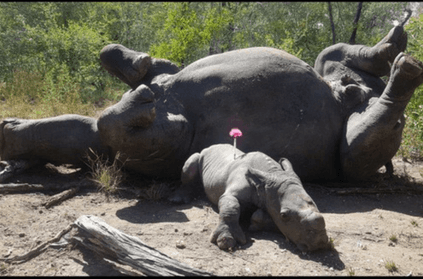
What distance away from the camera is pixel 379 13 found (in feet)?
57.8

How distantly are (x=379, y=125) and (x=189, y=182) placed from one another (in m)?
2.42

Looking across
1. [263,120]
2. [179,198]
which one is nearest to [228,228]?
[179,198]

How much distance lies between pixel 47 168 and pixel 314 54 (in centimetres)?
1102

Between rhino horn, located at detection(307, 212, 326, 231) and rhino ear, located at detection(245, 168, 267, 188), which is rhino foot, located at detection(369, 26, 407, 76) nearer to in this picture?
rhino ear, located at detection(245, 168, 267, 188)

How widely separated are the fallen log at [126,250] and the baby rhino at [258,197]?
0.72m

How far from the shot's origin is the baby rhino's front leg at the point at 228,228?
4.00 m

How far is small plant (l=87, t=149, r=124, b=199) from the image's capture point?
5531 mm

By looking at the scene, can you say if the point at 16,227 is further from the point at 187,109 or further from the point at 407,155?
the point at 407,155

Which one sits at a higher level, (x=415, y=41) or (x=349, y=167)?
(x=415, y=41)

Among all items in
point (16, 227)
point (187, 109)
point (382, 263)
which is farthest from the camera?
point (187, 109)

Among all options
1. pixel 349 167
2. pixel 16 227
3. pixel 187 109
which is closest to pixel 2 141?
pixel 16 227

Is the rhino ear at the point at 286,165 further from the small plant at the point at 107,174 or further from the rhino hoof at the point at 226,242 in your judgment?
the small plant at the point at 107,174

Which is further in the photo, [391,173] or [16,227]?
[391,173]

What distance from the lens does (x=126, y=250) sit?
11.7 ft
